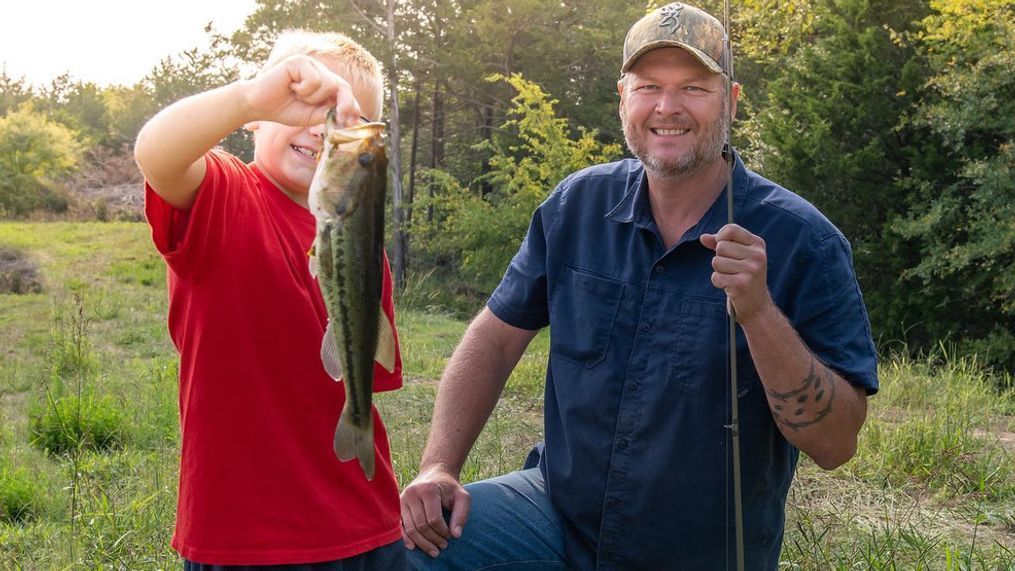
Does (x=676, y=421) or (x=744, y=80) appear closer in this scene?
(x=676, y=421)

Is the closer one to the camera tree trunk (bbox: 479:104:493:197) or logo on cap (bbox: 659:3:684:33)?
logo on cap (bbox: 659:3:684:33)

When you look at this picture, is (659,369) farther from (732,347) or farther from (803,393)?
(732,347)

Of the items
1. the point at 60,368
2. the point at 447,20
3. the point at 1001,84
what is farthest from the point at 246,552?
the point at 447,20

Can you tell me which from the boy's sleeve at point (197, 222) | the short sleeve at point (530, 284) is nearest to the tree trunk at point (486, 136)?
the short sleeve at point (530, 284)

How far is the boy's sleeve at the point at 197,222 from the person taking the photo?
212cm

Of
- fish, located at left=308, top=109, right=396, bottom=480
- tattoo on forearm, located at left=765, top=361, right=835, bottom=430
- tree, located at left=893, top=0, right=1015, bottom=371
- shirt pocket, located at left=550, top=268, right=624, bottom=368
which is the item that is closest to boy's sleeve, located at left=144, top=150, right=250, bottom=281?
fish, located at left=308, top=109, right=396, bottom=480

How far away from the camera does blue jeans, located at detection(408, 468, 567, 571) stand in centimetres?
317

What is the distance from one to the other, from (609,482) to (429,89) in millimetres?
30499

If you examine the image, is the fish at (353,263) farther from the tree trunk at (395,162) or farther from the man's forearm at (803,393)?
the tree trunk at (395,162)

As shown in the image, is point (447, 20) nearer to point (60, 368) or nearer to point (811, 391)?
point (60, 368)

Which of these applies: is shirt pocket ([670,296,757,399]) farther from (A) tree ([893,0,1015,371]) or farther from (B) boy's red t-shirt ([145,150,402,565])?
(A) tree ([893,0,1015,371])

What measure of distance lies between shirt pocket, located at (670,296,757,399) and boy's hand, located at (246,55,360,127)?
1426mm

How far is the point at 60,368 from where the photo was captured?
975 centimetres

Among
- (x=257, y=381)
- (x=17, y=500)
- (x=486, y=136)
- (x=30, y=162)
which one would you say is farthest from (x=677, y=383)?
(x=30, y=162)
